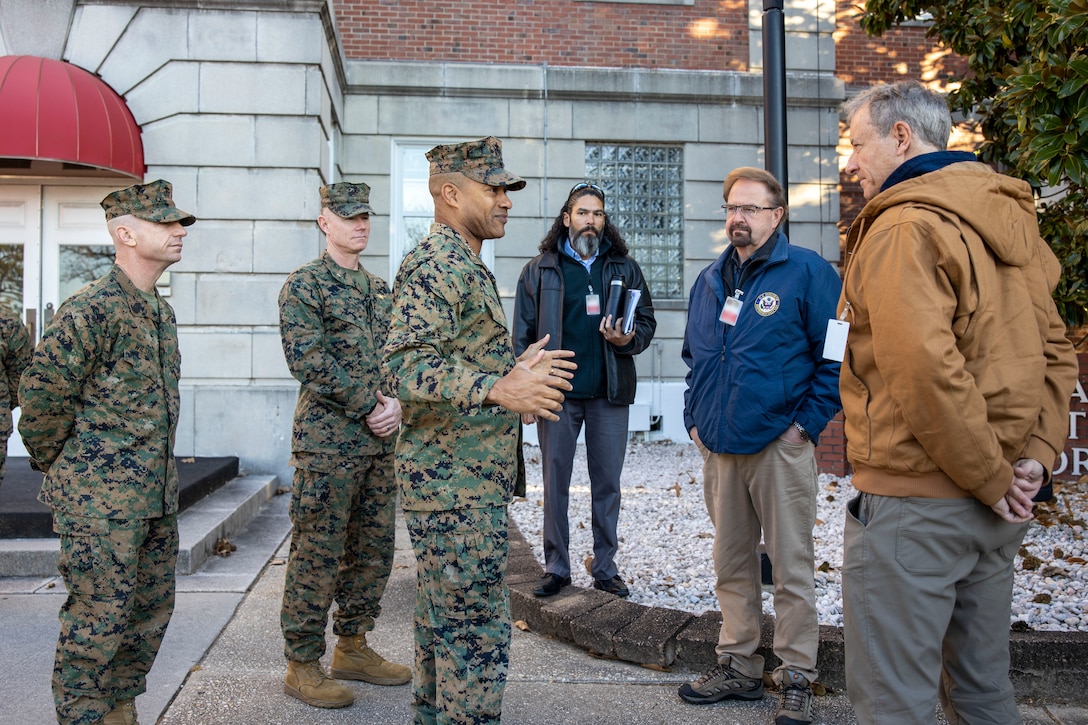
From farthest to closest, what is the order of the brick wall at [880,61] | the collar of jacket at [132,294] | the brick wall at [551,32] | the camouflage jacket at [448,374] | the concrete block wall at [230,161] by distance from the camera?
1. the brick wall at [880,61]
2. the brick wall at [551,32]
3. the concrete block wall at [230,161]
4. the collar of jacket at [132,294]
5. the camouflage jacket at [448,374]

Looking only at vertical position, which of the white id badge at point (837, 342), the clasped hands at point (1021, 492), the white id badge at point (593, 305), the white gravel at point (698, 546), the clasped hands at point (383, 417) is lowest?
the white gravel at point (698, 546)

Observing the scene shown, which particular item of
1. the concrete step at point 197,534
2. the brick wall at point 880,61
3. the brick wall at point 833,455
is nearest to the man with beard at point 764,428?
the concrete step at point 197,534

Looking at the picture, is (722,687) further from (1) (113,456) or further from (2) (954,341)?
(1) (113,456)

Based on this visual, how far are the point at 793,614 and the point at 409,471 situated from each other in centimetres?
184

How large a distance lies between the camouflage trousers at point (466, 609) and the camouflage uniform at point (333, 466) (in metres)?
1.31

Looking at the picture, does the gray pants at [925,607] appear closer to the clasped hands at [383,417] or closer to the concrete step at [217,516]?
the clasped hands at [383,417]

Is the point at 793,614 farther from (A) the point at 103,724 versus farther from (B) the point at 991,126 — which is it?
(B) the point at 991,126

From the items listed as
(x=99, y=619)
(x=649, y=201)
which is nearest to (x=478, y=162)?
(x=99, y=619)

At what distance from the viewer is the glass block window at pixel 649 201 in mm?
12617

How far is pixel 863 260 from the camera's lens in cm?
250

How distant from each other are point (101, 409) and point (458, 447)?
5.07ft

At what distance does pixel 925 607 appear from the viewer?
2.33 m

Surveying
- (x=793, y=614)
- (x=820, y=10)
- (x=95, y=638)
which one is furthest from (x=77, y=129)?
(x=820, y=10)

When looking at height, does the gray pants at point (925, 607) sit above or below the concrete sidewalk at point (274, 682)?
above
